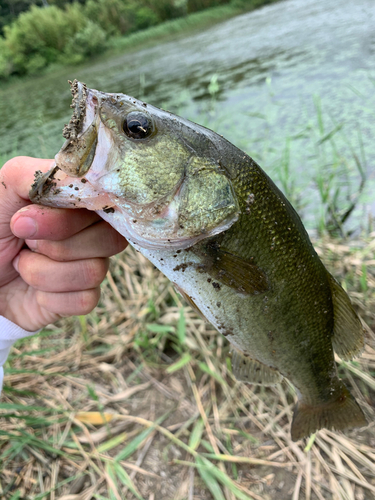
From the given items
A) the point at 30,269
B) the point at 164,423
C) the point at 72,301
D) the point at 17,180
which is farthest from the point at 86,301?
the point at 164,423

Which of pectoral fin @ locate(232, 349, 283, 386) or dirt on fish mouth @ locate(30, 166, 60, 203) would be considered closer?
dirt on fish mouth @ locate(30, 166, 60, 203)

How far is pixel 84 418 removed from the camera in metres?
2.23

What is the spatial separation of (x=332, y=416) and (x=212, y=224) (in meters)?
1.18

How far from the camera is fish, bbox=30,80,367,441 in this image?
3.60 feet

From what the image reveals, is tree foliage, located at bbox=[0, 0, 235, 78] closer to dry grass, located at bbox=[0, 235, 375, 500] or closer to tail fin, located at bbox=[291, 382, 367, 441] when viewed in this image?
dry grass, located at bbox=[0, 235, 375, 500]

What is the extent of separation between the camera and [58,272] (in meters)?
1.51

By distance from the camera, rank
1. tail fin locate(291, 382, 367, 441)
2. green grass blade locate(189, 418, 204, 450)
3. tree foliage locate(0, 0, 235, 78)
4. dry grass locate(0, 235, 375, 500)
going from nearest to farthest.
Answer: tail fin locate(291, 382, 367, 441)
dry grass locate(0, 235, 375, 500)
green grass blade locate(189, 418, 204, 450)
tree foliage locate(0, 0, 235, 78)

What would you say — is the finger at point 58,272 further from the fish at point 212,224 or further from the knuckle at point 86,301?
the fish at point 212,224

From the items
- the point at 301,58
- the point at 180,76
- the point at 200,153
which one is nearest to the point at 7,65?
the point at 180,76

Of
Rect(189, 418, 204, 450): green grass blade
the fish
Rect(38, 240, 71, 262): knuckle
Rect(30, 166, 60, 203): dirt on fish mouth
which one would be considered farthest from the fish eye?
Rect(189, 418, 204, 450): green grass blade

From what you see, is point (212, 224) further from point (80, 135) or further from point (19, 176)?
point (19, 176)

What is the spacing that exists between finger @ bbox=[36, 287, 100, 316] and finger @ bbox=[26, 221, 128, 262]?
0.20 meters

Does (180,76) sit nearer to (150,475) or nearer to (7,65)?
(150,475)

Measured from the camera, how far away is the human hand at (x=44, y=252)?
130cm
